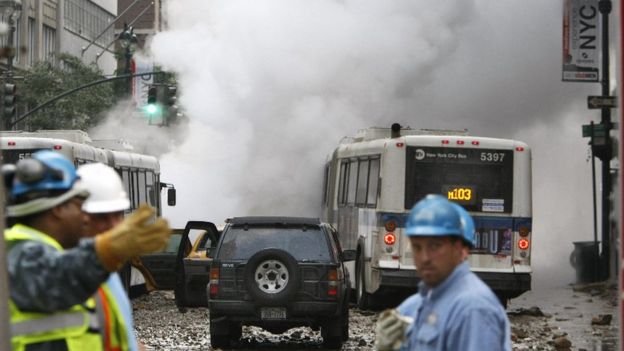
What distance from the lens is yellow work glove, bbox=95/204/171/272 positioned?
14.9ft

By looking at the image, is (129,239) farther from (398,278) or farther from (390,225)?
(390,225)

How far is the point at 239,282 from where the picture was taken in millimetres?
16547

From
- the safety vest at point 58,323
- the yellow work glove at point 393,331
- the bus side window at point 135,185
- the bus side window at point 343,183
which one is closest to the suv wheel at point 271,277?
the bus side window at point 343,183

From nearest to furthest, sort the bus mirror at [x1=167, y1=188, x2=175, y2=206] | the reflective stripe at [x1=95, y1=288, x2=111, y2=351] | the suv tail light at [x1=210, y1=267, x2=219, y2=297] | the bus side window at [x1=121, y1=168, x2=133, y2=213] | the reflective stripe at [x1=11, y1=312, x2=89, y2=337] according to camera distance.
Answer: the reflective stripe at [x1=11, y1=312, x2=89, y2=337] → the reflective stripe at [x1=95, y1=288, x2=111, y2=351] → the suv tail light at [x1=210, y1=267, x2=219, y2=297] → the bus side window at [x1=121, y1=168, x2=133, y2=213] → the bus mirror at [x1=167, y1=188, x2=175, y2=206]

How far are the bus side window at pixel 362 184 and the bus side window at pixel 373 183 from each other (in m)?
0.34

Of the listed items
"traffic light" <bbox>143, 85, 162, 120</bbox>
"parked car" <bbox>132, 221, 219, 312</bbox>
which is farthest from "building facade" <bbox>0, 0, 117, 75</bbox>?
"parked car" <bbox>132, 221, 219, 312</bbox>

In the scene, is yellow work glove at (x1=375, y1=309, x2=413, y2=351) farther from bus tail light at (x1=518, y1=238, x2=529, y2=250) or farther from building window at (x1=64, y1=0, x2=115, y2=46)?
building window at (x1=64, y1=0, x2=115, y2=46)

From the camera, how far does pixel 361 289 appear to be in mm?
24438

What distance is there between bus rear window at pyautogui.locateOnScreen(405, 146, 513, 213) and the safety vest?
60.4 feet

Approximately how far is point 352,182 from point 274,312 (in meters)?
9.98

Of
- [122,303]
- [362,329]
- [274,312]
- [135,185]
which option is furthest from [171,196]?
[122,303]

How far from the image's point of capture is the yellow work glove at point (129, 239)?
14.9ft

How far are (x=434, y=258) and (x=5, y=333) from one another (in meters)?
1.51

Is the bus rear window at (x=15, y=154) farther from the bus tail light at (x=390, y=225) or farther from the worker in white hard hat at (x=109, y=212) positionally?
the worker in white hard hat at (x=109, y=212)
